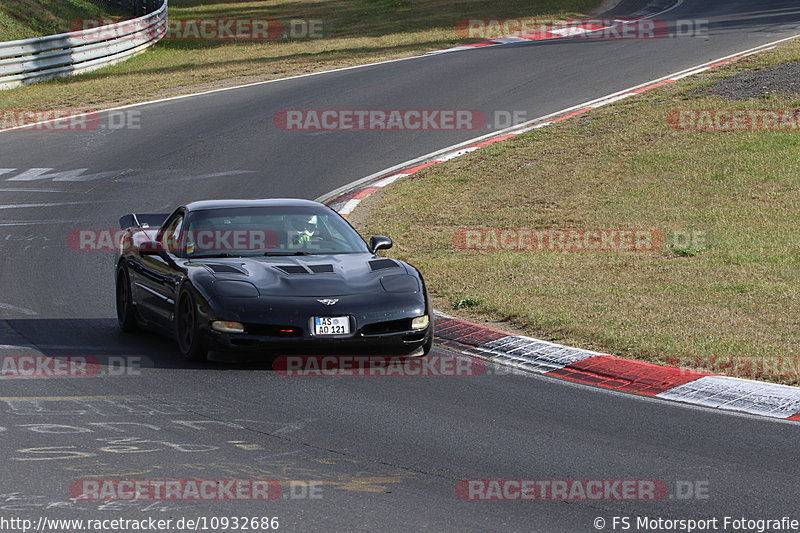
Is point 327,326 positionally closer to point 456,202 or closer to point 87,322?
point 87,322

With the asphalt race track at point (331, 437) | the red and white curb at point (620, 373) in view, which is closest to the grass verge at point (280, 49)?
the asphalt race track at point (331, 437)

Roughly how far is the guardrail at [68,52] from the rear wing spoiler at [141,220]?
52.4ft

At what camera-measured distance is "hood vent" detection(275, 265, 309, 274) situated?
30.3 ft

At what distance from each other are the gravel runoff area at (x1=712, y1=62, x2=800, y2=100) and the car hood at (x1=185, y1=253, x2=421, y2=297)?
13.4 meters

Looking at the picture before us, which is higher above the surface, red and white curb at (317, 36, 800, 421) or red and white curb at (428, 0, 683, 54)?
red and white curb at (428, 0, 683, 54)

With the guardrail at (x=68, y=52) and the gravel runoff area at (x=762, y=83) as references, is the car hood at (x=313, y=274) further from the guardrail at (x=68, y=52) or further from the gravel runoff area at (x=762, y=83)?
the guardrail at (x=68, y=52)

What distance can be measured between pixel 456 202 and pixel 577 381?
8.41 metres

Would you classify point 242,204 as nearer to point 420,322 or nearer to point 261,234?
point 261,234

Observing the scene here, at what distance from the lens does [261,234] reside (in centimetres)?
1005

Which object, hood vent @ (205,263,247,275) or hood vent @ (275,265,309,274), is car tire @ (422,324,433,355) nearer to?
hood vent @ (275,265,309,274)

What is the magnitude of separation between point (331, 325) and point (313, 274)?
2.08 feet

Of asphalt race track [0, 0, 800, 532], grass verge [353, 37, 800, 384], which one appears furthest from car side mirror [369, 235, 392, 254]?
grass verge [353, 37, 800, 384]

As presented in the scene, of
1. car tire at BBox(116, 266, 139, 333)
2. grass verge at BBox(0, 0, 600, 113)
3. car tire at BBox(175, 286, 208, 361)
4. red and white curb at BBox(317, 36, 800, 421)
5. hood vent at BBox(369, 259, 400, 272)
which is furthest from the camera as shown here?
grass verge at BBox(0, 0, 600, 113)

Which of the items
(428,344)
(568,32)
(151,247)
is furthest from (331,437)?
(568,32)
